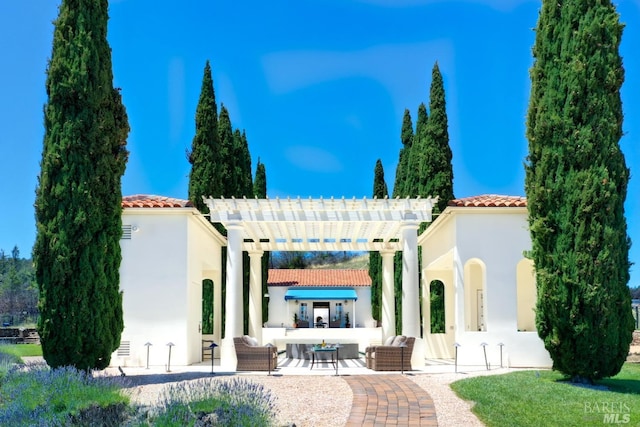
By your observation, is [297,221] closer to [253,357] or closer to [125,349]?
[253,357]

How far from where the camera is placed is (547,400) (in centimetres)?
1086

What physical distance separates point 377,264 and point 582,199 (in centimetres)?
2087

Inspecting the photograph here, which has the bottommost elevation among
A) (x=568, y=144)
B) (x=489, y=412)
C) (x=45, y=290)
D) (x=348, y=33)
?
(x=489, y=412)

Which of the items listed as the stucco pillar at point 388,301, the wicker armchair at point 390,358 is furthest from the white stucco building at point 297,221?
the stucco pillar at point 388,301

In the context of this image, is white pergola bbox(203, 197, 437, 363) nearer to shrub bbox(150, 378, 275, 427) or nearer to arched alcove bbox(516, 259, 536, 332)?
arched alcove bbox(516, 259, 536, 332)

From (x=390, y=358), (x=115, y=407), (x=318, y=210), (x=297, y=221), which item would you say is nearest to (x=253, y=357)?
(x=390, y=358)

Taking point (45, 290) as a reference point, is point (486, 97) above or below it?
above

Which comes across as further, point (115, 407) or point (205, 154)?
point (205, 154)

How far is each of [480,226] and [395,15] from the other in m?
11.3

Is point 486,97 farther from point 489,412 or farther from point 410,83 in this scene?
point 489,412

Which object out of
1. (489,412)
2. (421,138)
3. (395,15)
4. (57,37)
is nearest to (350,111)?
(421,138)

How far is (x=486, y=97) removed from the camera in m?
34.5

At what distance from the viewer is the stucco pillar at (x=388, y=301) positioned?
24.4 meters

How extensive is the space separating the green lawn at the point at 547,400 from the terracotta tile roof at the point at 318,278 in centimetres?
2986
